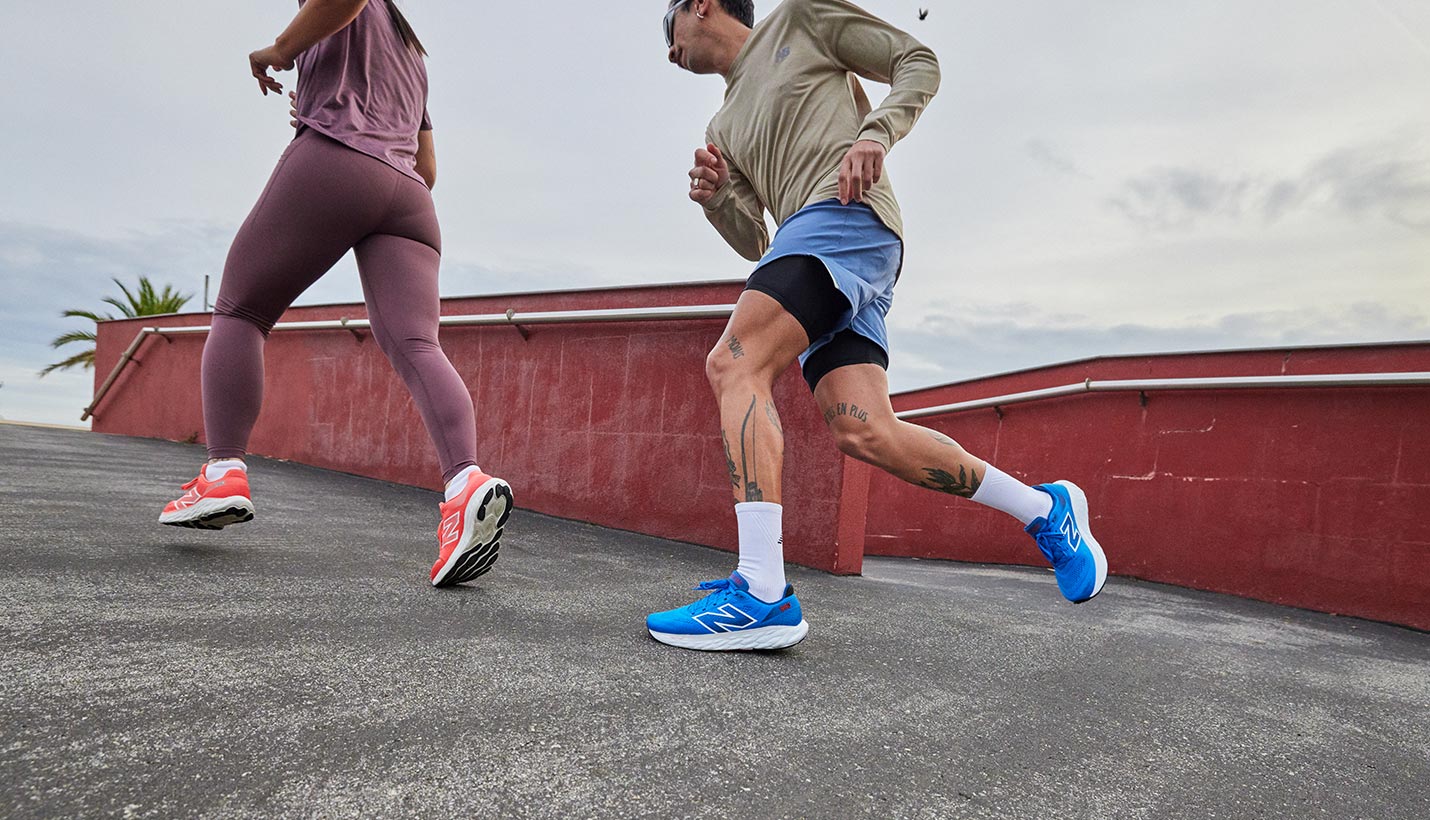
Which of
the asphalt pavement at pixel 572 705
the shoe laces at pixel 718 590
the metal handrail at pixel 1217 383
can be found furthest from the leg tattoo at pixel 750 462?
the metal handrail at pixel 1217 383

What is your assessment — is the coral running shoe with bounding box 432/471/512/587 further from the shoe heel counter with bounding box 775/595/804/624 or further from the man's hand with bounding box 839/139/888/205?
the man's hand with bounding box 839/139/888/205

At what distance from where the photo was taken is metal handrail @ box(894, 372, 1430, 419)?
12.6 ft

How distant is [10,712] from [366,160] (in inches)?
50.1

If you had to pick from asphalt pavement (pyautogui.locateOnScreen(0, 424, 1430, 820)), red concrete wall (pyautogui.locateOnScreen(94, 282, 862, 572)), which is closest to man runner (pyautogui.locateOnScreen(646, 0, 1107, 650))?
asphalt pavement (pyautogui.locateOnScreen(0, 424, 1430, 820))

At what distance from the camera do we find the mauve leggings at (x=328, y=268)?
1698 mm

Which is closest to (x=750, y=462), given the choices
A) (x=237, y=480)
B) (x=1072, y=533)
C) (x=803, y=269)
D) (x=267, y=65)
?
(x=803, y=269)

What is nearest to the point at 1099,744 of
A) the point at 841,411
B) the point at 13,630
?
the point at 841,411

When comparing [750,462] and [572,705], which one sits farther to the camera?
[750,462]

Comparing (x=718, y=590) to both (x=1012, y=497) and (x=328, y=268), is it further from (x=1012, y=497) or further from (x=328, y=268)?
(x=328, y=268)

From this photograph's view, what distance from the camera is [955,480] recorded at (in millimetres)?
1763

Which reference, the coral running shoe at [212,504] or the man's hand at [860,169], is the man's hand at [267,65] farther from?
the man's hand at [860,169]

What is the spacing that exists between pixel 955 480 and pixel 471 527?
108 cm

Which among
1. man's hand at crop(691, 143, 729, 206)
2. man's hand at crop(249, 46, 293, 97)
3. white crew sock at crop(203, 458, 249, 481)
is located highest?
man's hand at crop(249, 46, 293, 97)

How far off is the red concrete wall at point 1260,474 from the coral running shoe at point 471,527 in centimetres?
451
